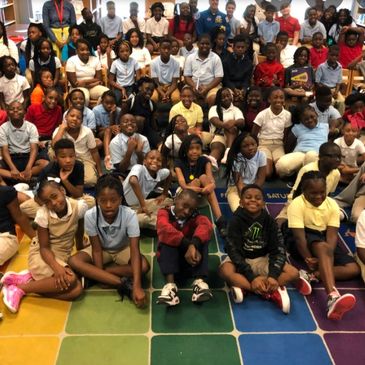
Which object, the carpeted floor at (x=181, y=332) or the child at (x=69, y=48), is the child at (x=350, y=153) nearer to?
the carpeted floor at (x=181, y=332)

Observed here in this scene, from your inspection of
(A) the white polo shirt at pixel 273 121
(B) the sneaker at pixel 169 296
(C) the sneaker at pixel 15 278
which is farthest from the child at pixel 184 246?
(A) the white polo shirt at pixel 273 121

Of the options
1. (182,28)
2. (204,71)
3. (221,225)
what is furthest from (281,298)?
(182,28)

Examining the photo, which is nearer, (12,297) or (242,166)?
(12,297)

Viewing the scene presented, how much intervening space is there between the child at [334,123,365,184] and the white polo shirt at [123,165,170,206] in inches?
63.3

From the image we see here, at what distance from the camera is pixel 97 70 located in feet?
16.4

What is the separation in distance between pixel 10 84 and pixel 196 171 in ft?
7.72

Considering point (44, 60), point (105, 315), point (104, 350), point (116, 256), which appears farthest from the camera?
point (44, 60)

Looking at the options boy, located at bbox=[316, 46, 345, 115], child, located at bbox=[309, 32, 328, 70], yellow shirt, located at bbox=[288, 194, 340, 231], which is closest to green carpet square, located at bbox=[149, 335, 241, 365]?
yellow shirt, located at bbox=[288, 194, 340, 231]

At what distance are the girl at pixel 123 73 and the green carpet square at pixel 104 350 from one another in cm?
312

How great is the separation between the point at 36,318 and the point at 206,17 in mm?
4902

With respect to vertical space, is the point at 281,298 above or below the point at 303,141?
below

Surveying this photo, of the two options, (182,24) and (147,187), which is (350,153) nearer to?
(147,187)

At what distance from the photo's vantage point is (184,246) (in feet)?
8.43

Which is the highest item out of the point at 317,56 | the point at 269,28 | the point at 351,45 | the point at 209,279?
the point at 269,28
